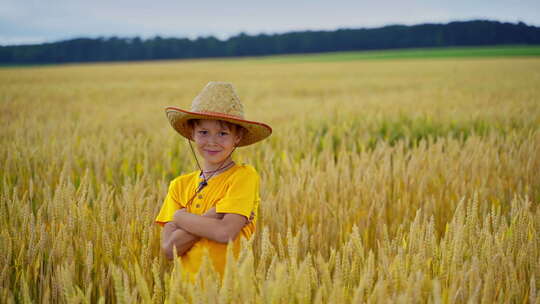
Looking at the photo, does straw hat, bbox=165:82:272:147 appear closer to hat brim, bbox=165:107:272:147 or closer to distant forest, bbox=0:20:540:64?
hat brim, bbox=165:107:272:147

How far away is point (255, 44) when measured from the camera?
301 feet

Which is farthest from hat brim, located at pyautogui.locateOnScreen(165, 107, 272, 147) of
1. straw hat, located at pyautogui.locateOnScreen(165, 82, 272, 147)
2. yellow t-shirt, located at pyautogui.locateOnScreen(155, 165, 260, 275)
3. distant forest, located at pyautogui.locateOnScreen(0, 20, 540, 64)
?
distant forest, located at pyautogui.locateOnScreen(0, 20, 540, 64)

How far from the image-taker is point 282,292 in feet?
3.22

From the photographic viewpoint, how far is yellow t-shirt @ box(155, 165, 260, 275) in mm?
1381

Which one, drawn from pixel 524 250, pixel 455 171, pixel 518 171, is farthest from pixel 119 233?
pixel 518 171

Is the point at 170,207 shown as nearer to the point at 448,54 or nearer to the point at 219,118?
the point at 219,118

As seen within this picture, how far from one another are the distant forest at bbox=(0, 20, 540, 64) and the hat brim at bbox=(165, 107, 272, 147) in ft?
264

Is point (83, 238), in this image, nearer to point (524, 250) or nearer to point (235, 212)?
point (235, 212)

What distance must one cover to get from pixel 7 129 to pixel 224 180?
366cm

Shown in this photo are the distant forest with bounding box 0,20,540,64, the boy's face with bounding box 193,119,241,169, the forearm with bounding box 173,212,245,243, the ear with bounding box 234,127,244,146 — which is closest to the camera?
the forearm with bounding box 173,212,245,243

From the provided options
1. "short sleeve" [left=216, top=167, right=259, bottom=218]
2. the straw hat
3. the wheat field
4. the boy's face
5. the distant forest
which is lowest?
the wheat field

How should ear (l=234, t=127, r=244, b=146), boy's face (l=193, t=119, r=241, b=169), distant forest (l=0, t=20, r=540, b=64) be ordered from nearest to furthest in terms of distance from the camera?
boy's face (l=193, t=119, r=241, b=169)
ear (l=234, t=127, r=244, b=146)
distant forest (l=0, t=20, r=540, b=64)

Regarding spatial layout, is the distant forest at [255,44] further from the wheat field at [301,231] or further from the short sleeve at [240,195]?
the short sleeve at [240,195]

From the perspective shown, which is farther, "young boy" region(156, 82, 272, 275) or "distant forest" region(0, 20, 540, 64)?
"distant forest" region(0, 20, 540, 64)
